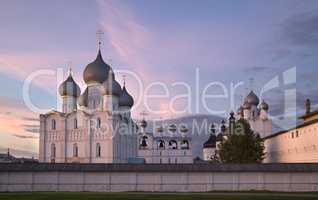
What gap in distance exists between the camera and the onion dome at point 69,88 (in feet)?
279

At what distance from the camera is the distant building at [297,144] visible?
55188 mm

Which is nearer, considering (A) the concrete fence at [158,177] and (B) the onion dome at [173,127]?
(A) the concrete fence at [158,177]

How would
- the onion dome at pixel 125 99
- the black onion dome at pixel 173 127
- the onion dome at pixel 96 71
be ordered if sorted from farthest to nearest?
the black onion dome at pixel 173 127 < the onion dome at pixel 125 99 < the onion dome at pixel 96 71

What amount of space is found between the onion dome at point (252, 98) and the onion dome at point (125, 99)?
2036 cm

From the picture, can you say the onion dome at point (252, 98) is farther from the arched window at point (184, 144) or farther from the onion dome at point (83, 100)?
the arched window at point (184, 144)

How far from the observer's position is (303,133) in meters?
58.1

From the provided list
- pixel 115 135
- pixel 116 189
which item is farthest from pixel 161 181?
pixel 115 135

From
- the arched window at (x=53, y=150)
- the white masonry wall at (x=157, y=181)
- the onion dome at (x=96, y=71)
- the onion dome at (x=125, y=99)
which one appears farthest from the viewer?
the onion dome at (x=125, y=99)

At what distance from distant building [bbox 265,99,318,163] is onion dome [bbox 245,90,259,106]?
19662 mm

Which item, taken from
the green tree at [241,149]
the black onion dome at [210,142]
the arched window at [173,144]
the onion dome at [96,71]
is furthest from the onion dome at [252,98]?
the green tree at [241,149]

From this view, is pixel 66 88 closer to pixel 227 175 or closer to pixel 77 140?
pixel 77 140

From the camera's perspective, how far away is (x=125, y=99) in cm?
9131

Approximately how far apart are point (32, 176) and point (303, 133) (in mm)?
31295

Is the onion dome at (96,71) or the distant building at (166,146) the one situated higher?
the onion dome at (96,71)
